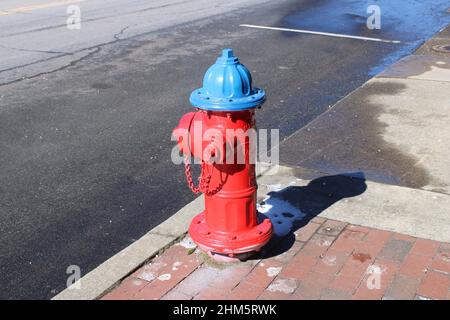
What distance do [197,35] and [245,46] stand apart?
1429 millimetres

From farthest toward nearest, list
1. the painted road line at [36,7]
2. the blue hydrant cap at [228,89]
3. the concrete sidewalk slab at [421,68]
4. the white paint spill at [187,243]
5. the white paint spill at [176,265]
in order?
the painted road line at [36,7], the concrete sidewalk slab at [421,68], the white paint spill at [187,243], the white paint spill at [176,265], the blue hydrant cap at [228,89]

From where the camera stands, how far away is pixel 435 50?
36.5ft

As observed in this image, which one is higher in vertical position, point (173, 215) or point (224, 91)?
point (224, 91)

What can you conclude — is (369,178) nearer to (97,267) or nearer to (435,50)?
(97,267)

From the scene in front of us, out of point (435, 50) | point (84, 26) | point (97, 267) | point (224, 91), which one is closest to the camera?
point (224, 91)

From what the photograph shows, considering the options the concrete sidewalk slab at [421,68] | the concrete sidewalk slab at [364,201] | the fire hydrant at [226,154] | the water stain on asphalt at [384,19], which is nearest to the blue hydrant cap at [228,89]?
the fire hydrant at [226,154]

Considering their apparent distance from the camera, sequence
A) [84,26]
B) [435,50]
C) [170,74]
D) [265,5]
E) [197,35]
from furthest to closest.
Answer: [265,5] → [84,26] → [197,35] → [435,50] → [170,74]

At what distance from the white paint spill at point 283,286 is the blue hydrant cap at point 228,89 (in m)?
1.16

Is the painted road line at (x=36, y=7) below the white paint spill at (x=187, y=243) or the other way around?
the other way around

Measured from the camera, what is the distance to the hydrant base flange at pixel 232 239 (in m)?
4.25

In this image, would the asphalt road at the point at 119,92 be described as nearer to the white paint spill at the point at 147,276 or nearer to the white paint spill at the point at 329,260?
the white paint spill at the point at 147,276

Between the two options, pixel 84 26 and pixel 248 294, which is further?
pixel 84 26

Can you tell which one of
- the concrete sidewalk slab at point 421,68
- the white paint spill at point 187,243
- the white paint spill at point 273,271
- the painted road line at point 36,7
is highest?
the painted road line at point 36,7

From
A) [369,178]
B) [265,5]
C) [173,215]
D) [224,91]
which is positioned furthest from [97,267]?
[265,5]
